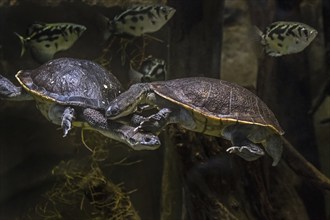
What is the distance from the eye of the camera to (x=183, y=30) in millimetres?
4215

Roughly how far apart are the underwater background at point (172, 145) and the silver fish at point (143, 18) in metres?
0.32

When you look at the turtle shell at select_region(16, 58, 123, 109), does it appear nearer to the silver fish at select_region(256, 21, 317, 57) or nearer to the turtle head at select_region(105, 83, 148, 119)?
the turtle head at select_region(105, 83, 148, 119)

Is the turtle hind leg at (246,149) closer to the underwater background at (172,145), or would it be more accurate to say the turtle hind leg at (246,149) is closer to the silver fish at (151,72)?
the underwater background at (172,145)

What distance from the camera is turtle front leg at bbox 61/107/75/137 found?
2932mm

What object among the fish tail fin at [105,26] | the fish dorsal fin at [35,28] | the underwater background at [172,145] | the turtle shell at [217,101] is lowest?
the underwater background at [172,145]

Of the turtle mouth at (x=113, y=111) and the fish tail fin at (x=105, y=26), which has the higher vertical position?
the fish tail fin at (x=105, y=26)

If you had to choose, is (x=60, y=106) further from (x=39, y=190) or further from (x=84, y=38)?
(x=39, y=190)

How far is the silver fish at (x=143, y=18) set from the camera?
3.83 m

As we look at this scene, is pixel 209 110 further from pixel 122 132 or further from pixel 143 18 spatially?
pixel 143 18

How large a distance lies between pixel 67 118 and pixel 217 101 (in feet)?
3.14

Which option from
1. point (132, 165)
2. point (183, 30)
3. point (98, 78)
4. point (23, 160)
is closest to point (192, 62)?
point (183, 30)

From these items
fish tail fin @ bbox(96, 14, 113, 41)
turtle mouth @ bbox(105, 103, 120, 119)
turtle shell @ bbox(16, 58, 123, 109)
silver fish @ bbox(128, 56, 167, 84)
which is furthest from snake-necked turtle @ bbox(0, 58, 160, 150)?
fish tail fin @ bbox(96, 14, 113, 41)

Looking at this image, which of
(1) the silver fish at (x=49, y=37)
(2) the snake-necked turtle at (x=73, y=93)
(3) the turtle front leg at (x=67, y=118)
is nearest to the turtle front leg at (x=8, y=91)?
(2) the snake-necked turtle at (x=73, y=93)

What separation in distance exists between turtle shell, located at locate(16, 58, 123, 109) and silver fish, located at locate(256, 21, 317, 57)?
124cm
